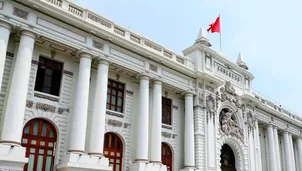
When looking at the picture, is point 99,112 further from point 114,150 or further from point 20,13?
point 20,13

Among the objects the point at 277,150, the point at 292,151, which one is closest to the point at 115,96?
the point at 277,150

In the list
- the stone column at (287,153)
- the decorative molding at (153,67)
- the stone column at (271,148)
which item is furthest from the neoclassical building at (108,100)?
the stone column at (287,153)

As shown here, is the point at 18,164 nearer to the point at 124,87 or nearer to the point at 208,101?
the point at 124,87

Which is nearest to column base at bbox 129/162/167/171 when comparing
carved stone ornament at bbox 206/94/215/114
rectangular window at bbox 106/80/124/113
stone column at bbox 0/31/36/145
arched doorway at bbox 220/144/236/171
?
rectangular window at bbox 106/80/124/113

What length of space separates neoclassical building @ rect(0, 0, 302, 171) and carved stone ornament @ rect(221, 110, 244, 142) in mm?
75

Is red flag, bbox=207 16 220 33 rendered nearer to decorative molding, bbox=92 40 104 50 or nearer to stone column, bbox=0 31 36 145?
decorative molding, bbox=92 40 104 50

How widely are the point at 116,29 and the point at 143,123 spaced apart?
5402 millimetres

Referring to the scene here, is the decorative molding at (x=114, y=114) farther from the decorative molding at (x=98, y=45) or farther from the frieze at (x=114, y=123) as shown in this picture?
the decorative molding at (x=98, y=45)

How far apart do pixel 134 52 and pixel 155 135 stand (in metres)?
4.81

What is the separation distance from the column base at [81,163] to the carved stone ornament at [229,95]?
1061 cm

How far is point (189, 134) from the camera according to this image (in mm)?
19250

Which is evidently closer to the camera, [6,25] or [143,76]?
[6,25]

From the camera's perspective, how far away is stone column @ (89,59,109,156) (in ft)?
47.5

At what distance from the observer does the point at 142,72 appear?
1758 centimetres
